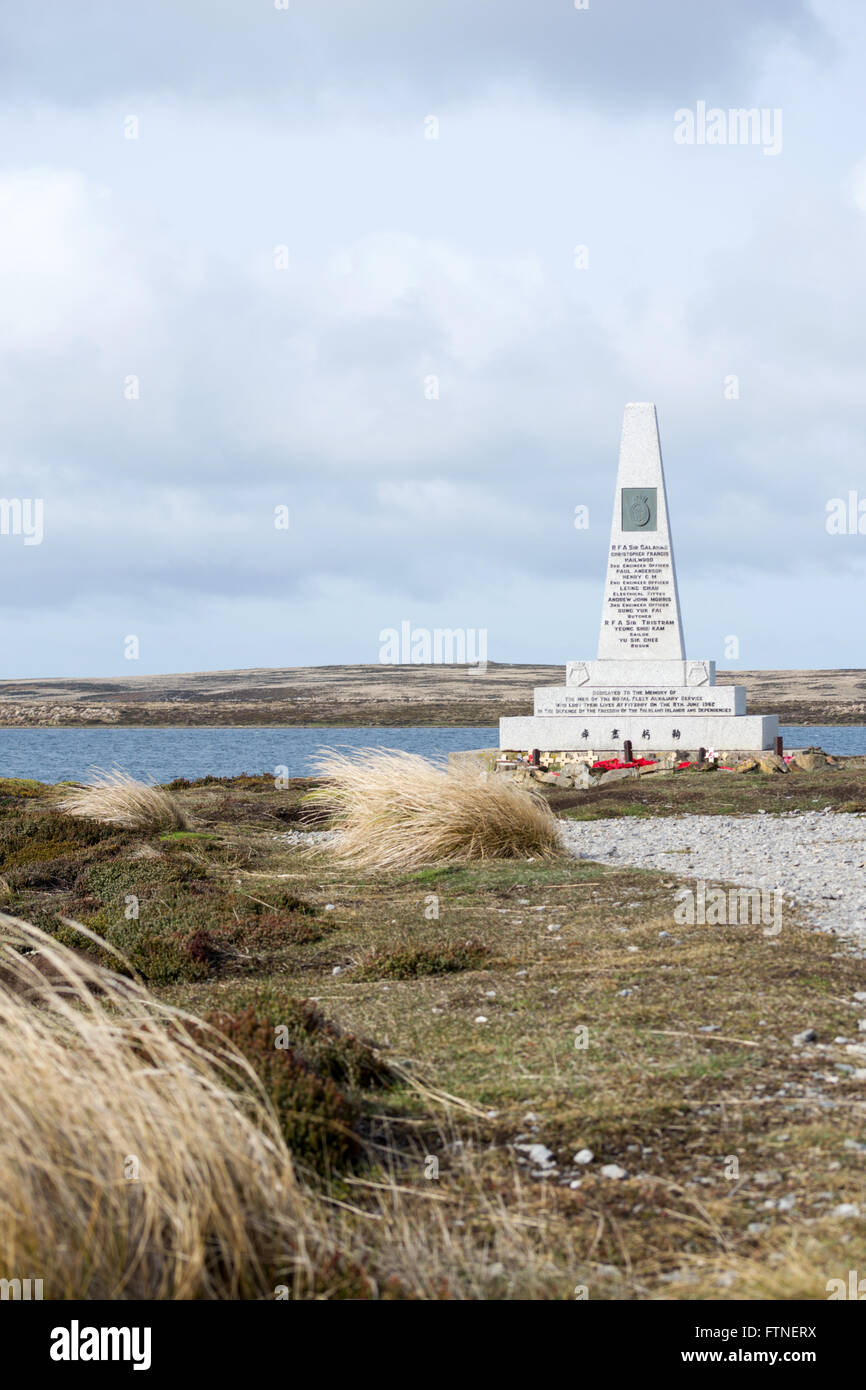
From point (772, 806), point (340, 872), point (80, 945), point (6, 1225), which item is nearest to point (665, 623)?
point (772, 806)

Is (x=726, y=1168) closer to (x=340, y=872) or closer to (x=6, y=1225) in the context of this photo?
(x=6, y=1225)

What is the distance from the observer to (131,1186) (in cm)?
381

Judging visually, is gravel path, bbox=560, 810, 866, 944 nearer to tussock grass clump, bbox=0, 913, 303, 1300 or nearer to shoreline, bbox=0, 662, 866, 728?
tussock grass clump, bbox=0, 913, 303, 1300

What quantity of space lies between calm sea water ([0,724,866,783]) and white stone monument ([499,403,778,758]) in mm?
3524

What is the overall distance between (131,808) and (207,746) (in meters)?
49.8

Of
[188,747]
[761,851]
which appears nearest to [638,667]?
[761,851]

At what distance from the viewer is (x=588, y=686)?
26.6 meters

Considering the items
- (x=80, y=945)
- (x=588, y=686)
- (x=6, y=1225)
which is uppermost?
(x=588, y=686)

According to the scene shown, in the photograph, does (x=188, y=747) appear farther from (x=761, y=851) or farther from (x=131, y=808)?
(x=761, y=851)

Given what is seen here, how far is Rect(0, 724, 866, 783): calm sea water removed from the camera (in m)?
44.0

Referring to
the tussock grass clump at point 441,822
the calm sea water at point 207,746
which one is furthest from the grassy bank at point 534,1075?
the calm sea water at point 207,746

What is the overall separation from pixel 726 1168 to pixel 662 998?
8.40 feet

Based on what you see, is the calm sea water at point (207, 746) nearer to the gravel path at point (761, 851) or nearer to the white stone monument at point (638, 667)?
the white stone monument at point (638, 667)
